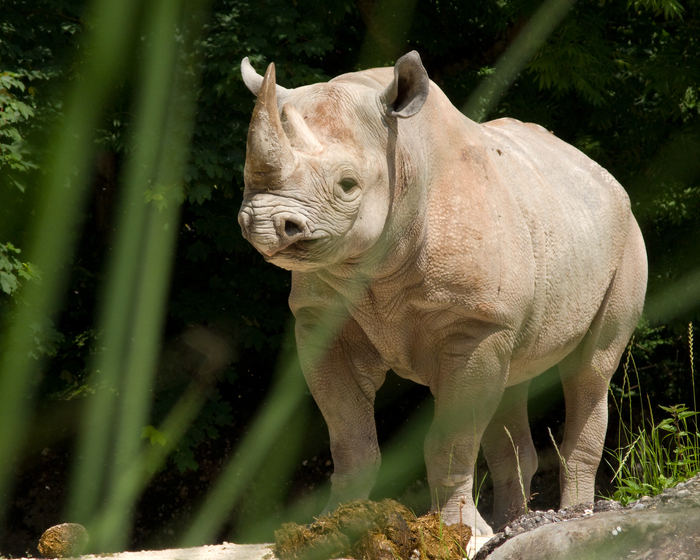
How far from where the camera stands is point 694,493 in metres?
2.52

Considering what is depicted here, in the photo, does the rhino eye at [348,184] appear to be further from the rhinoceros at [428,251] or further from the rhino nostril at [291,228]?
the rhino nostril at [291,228]

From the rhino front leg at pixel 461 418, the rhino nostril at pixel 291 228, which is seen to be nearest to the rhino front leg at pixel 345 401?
the rhino front leg at pixel 461 418

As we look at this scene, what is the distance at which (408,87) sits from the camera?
3.27 m

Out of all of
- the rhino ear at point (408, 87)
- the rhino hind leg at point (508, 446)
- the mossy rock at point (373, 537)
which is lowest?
the rhino hind leg at point (508, 446)

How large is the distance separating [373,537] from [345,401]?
0.94m

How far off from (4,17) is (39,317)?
1.83 meters

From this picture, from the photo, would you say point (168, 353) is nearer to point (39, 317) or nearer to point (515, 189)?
point (39, 317)

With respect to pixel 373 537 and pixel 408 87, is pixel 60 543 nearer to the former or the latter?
pixel 373 537

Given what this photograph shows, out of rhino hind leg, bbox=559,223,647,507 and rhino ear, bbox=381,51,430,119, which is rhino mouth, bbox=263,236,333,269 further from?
rhino hind leg, bbox=559,223,647,507

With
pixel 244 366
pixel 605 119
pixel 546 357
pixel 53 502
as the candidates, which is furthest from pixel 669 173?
pixel 53 502

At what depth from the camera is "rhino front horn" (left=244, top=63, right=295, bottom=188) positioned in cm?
286

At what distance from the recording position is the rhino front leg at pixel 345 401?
385 centimetres

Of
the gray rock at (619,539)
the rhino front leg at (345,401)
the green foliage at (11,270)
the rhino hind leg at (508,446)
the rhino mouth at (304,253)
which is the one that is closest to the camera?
the gray rock at (619,539)

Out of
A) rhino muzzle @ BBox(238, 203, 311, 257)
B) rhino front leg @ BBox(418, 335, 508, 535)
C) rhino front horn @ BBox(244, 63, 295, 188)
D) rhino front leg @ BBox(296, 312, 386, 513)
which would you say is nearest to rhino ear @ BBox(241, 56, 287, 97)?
rhino front horn @ BBox(244, 63, 295, 188)
